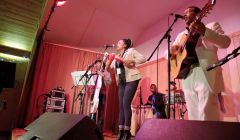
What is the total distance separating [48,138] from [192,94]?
1205 millimetres

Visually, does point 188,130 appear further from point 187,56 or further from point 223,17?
point 223,17

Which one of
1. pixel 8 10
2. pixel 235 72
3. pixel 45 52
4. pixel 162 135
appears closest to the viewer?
pixel 162 135

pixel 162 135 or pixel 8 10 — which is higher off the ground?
pixel 8 10

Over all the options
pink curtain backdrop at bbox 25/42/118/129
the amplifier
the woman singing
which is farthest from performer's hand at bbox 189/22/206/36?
pink curtain backdrop at bbox 25/42/118/129

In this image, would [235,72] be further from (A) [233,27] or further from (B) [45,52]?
(B) [45,52]

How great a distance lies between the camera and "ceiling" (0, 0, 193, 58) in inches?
131

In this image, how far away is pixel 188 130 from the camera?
0.74 metres

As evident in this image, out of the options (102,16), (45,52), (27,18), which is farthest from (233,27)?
(45,52)

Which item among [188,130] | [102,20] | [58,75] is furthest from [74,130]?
[58,75]

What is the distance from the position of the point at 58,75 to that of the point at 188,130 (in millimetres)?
5473

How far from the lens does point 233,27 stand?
132 inches

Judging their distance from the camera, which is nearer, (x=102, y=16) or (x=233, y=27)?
(x=233, y=27)

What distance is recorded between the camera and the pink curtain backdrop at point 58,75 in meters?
5.21

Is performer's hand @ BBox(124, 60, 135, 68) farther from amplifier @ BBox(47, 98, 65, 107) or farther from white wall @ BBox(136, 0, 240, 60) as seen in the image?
amplifier @ BBox(47, 98, 65, 107)
